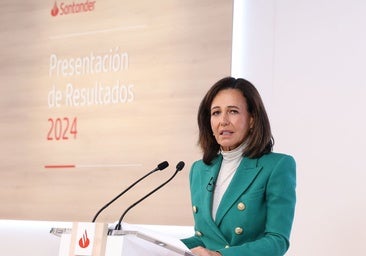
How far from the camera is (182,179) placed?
422 cm

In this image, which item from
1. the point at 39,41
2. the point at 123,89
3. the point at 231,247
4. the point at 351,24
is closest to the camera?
the point at 231,247

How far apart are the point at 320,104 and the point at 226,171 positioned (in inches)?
53.3

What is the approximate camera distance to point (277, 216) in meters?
2.40

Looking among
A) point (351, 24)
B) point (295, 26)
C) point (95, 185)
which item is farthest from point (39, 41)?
point (351, 24)

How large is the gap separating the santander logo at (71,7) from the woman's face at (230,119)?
247 cm

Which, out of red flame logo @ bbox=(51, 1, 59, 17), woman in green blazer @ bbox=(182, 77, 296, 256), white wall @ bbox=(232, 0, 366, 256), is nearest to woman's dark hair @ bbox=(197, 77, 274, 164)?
woman in green blazer @ bbox=(182, 77, 296, 256)

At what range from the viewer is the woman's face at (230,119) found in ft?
8.44

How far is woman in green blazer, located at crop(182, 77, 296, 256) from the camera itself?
2.41 meters

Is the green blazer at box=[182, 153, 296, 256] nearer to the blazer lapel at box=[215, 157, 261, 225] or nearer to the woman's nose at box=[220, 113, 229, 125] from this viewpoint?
the blazer lapel at box=[215, 157, 261, 225]

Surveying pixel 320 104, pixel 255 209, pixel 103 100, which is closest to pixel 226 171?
pixel 255 209

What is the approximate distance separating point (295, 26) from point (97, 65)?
59.0 inches

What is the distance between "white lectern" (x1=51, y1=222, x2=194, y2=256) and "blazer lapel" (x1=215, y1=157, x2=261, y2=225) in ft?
1.24

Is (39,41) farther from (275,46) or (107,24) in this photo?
(275,46)

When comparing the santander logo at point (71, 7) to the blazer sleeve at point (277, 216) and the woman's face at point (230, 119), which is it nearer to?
the woman's face at point (230, 119)
